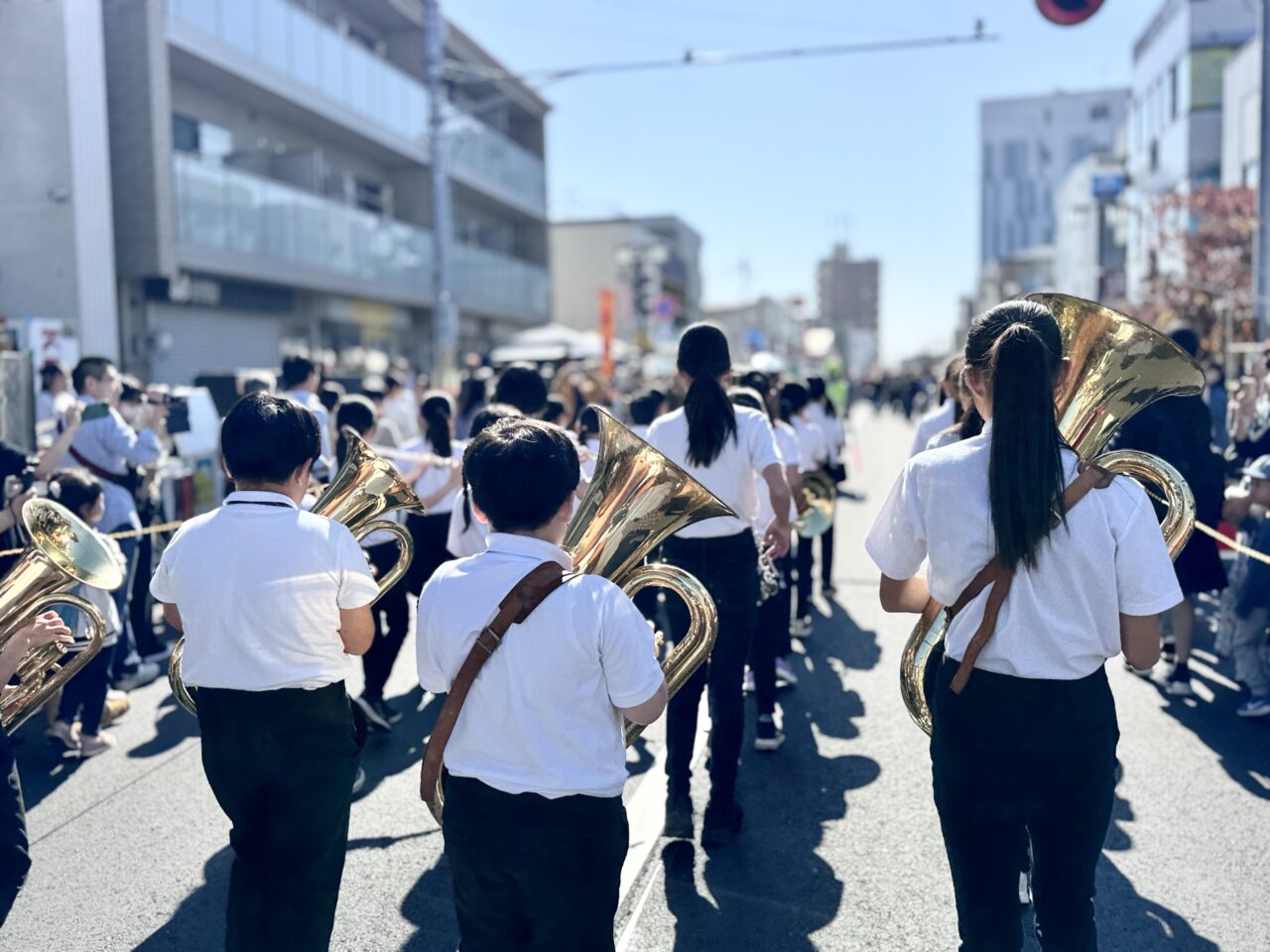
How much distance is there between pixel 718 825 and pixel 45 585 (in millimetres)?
2422

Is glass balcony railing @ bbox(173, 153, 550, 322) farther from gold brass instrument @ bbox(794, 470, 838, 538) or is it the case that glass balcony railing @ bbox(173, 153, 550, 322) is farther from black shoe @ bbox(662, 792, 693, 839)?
black shoe @ bbox(662, 792, 693, 839)

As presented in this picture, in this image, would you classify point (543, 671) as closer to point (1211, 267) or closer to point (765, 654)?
point (765, 654)

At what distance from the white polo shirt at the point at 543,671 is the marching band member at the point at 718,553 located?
1680mm

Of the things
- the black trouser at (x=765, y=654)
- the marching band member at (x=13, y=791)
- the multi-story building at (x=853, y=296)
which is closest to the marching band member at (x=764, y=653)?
the black trouser at (x=765, y=654)

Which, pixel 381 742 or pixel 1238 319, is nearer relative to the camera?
pixel 381 742

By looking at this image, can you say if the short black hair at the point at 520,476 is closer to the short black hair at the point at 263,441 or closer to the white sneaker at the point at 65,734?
the short black hair at the point at 263,441

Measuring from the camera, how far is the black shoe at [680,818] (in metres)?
3.91

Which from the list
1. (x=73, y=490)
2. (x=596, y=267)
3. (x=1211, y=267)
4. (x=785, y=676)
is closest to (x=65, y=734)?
(x=73, y=490)

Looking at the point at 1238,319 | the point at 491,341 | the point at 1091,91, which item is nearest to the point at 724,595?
the point at 1238,319

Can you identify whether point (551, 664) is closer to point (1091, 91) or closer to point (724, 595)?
point (724, 595)

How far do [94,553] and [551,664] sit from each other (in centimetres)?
204

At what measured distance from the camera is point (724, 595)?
4043mm

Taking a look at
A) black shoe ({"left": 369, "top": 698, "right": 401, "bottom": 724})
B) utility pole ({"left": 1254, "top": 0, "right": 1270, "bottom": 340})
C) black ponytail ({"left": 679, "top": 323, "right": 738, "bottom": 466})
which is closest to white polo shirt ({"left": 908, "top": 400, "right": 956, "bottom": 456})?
black ponytail ({"left": 679, "top": 323, "right": 738, "bottom": 466})

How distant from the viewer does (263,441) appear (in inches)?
106
